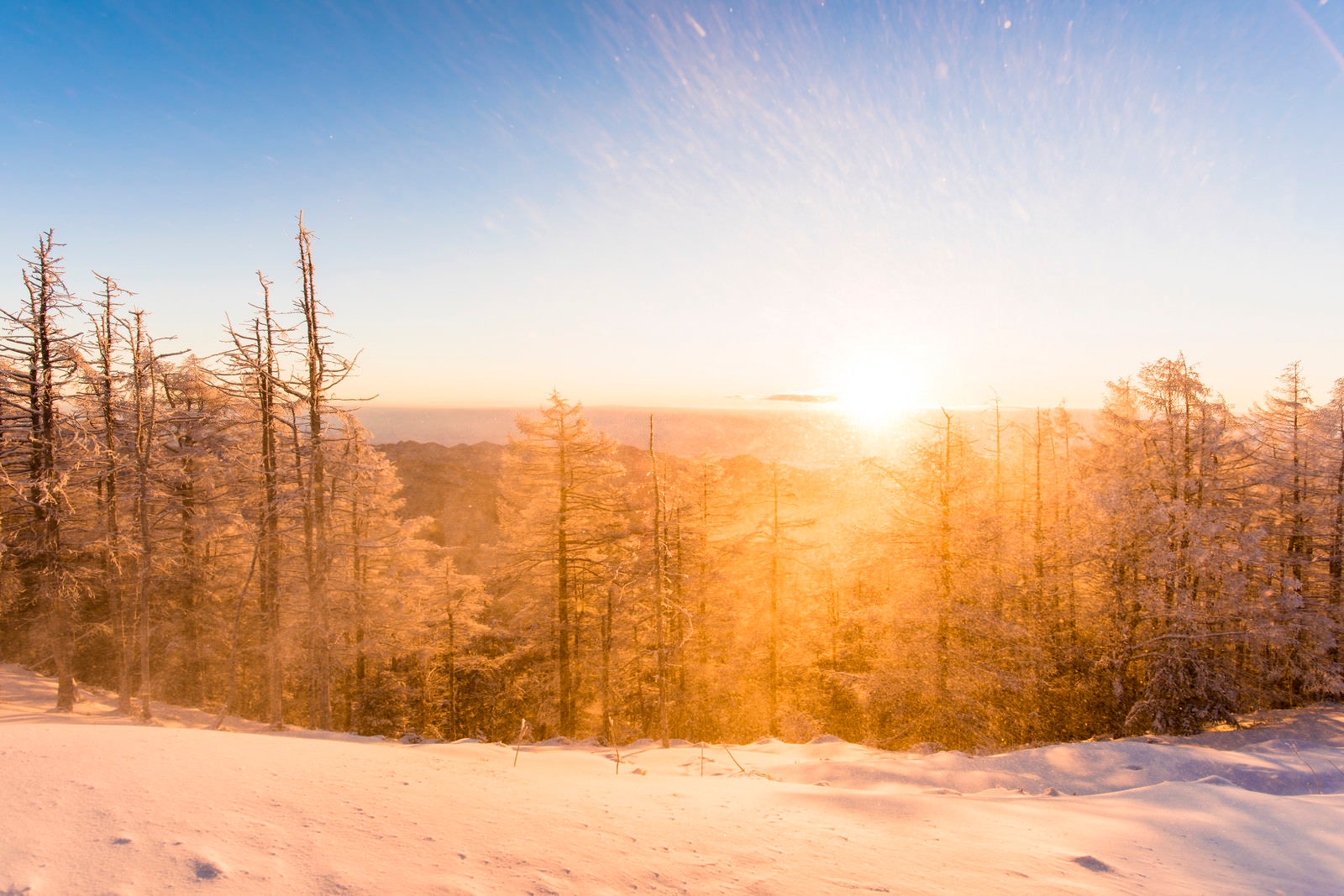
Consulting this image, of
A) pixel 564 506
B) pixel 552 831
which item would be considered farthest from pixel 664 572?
pixel 552 831

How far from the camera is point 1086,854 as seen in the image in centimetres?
432

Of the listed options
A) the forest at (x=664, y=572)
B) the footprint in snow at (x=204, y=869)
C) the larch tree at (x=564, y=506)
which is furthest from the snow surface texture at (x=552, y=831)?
the larch tree at (x=564, y=506)

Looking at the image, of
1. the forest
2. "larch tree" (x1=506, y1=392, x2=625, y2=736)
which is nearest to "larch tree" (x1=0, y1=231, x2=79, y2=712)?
the forest

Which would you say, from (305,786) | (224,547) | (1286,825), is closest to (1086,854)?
(1286,825)

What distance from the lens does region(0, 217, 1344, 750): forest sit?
618 inches

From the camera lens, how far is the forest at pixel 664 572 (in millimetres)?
15695

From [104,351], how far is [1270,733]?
35179 mm

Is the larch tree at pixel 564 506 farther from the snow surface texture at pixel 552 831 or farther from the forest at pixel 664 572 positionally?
the snow surface texture at pixel 552 831

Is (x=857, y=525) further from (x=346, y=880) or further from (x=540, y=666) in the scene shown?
(x=346, y=880)

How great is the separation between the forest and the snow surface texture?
822cm

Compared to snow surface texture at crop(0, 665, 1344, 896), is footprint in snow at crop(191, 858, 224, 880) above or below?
above

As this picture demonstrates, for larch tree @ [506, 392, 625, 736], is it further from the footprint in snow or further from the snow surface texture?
the footprint in snow

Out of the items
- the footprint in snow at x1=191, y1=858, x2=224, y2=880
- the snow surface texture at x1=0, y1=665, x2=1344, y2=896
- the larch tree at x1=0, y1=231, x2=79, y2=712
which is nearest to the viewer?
the footprint in snow at x1=191, y1=858, x2=224, y2=880

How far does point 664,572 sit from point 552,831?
12.1 metres
